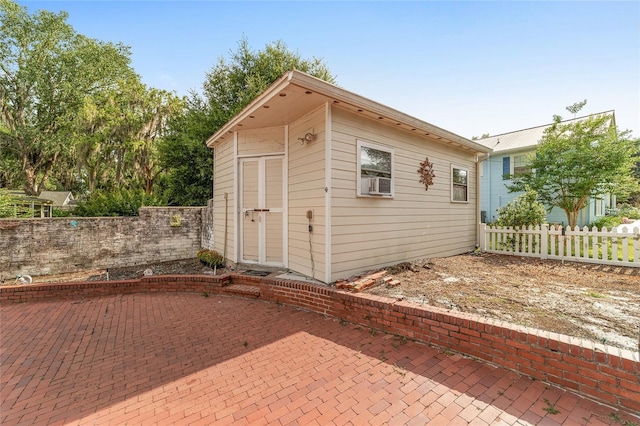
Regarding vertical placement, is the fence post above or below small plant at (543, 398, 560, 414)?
above

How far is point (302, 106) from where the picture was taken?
4602 millimetres

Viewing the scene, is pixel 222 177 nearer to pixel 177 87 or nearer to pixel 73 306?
pixel 73 306

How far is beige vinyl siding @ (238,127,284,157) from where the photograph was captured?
5605mm

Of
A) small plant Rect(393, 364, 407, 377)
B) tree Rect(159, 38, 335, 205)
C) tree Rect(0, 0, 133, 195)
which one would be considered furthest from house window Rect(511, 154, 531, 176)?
tree Rect(0, 0, 133, 195)

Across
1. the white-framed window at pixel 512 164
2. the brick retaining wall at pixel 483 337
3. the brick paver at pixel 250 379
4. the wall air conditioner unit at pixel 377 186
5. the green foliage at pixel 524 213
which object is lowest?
the brick paver at pixel 250 379

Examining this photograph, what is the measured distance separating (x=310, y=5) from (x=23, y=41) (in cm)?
2278

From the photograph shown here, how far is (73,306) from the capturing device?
4605mm

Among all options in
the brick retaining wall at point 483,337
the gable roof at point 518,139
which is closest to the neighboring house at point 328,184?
the brick retaining wall at point 483,337

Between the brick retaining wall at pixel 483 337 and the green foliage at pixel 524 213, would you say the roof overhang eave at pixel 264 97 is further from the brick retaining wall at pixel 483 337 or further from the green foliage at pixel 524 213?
the green foliage at pixel 524 213

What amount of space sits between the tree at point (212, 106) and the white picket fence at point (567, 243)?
9.96m

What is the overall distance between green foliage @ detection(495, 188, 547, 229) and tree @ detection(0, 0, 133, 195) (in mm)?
22281

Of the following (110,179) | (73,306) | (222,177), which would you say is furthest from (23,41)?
(73,306)

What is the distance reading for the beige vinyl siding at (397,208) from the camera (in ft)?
15.1

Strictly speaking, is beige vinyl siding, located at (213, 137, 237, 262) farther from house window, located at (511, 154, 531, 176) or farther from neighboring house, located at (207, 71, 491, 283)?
house window, located at (511, 154, 531, 176)
